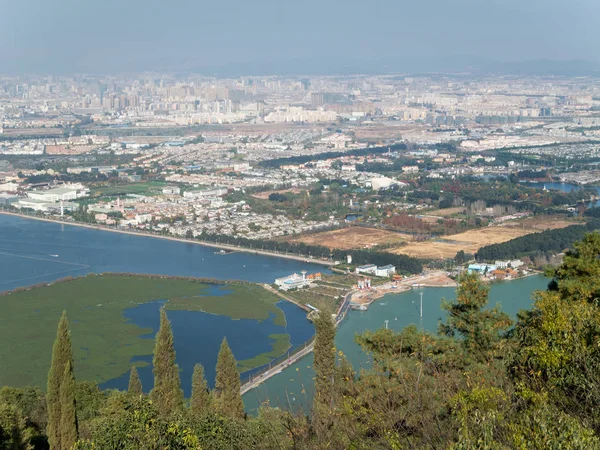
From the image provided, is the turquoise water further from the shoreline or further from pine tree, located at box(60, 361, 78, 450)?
pine tree, located at box(60, 361, 78, 450)

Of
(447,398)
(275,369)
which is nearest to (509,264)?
(275,369)

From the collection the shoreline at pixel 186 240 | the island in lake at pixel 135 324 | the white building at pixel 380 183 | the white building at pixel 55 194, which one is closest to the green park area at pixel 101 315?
the island in lake at pixel 135 324

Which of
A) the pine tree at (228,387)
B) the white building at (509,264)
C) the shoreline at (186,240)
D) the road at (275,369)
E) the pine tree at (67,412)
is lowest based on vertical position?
the shoreline at (186,240)

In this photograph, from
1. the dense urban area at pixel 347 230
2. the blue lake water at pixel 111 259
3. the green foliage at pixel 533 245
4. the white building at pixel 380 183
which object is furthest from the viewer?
the white building at pixel 380 183

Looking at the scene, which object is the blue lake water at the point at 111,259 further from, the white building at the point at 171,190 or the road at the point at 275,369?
the white building at the point at 171,190

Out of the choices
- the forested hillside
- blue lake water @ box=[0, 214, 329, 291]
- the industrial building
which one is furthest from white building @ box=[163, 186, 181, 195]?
the forested hillside

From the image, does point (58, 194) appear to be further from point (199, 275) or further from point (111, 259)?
point (199, 275)

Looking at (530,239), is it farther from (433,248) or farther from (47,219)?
(47,219)
